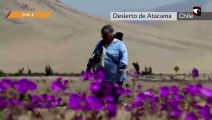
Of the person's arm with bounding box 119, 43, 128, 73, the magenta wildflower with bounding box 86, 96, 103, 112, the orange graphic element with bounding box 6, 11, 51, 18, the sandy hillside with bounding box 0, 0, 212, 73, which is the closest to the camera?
the magenta wildflower with bounding box 86, 96, 103, 112

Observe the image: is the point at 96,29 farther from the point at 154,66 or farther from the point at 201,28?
the point at 201,28

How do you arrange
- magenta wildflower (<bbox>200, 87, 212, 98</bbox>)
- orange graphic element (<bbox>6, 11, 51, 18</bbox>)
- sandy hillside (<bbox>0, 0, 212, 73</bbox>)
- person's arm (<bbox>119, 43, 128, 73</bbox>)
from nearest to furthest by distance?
magenta wildflower (<bbox>200, 87, 212, 98</bbox>) < person's arm (<bbox>119, 43, 128, 73</bbox>) < sandy hillside (<bbox>0, 0, 212, 73</bbox>) < orange graphic element (<bbox>6, 11, 51, 18</bbox>)

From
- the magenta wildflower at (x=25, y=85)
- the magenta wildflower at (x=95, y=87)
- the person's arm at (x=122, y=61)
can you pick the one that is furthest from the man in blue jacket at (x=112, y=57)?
the magenta wildflower at (x=25, y=85)

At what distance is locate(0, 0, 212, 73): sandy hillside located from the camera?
136ft

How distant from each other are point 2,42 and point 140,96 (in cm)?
4251

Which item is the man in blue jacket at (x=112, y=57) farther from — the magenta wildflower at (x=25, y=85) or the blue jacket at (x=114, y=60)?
the magenta wildflower at (x=25, y=85)

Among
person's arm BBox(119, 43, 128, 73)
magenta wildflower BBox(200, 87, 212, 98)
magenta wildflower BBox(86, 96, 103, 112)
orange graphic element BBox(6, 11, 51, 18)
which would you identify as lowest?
magenta wildflower BBox(86, 96, 103, 112)

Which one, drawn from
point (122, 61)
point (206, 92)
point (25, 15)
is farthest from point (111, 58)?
point (25, 15)

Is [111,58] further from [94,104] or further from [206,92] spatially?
[206,92]

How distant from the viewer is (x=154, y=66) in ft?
136

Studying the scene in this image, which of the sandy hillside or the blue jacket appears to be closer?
the blue jacket

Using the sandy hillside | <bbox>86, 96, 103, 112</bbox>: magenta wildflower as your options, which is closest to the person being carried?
<bbox>86, 96, 103, 112</bbox>: magenta wildflower

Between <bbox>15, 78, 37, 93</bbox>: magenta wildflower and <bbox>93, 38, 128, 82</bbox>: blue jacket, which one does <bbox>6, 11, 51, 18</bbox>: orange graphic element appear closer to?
<bbox>93, 38, 128, 82</bbox>: blue jacket

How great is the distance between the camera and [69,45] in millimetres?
48562
